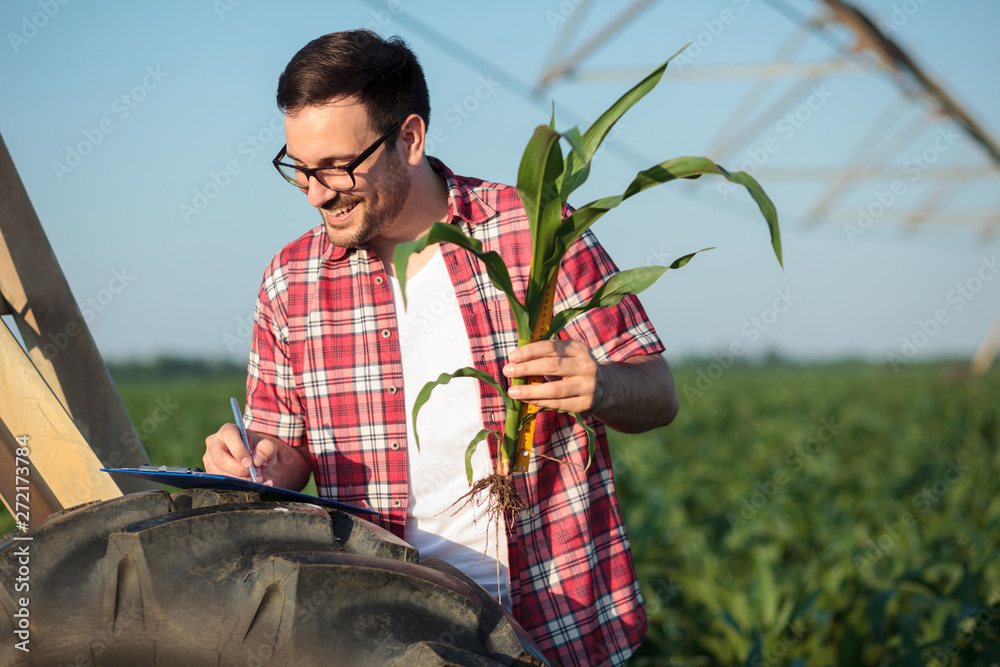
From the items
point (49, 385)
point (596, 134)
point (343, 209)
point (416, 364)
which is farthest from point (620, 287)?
point (49, 385)

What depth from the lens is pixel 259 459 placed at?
1.71m

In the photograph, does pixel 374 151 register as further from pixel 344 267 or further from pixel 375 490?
pixel 375 490

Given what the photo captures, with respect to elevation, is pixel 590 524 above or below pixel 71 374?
below

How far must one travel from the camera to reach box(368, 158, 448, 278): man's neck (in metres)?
1.91

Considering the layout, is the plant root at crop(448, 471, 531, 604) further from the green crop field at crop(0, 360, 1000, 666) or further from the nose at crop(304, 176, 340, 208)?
the green crop field at crop(0, 360, 1000, 666)

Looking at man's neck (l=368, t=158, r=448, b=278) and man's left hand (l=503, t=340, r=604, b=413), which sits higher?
man's neck (l=368, t=158, r=448, b=278)

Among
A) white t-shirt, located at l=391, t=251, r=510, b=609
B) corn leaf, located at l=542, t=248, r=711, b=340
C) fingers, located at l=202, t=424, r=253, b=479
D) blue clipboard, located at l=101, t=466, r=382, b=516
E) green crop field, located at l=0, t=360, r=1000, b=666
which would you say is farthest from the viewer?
green crop field, located at l=0, t=360, r=1000, b=666

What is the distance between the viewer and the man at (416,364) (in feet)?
5.81

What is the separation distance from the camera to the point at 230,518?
3.75ft

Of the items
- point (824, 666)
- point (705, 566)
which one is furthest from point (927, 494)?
point (824, 666)

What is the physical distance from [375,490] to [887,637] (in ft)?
10.1

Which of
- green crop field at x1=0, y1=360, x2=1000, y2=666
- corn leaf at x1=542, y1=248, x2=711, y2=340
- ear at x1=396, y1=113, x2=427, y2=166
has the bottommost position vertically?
green crop field at x1=0, y1=360, x2=1000, y2=666

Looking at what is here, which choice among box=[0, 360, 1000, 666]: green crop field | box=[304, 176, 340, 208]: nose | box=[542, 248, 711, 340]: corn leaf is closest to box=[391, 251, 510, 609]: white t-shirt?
box=[304, 176, 340, 208]: nose

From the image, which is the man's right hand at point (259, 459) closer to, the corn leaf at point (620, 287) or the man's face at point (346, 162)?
the man's face at point (346, 162)
